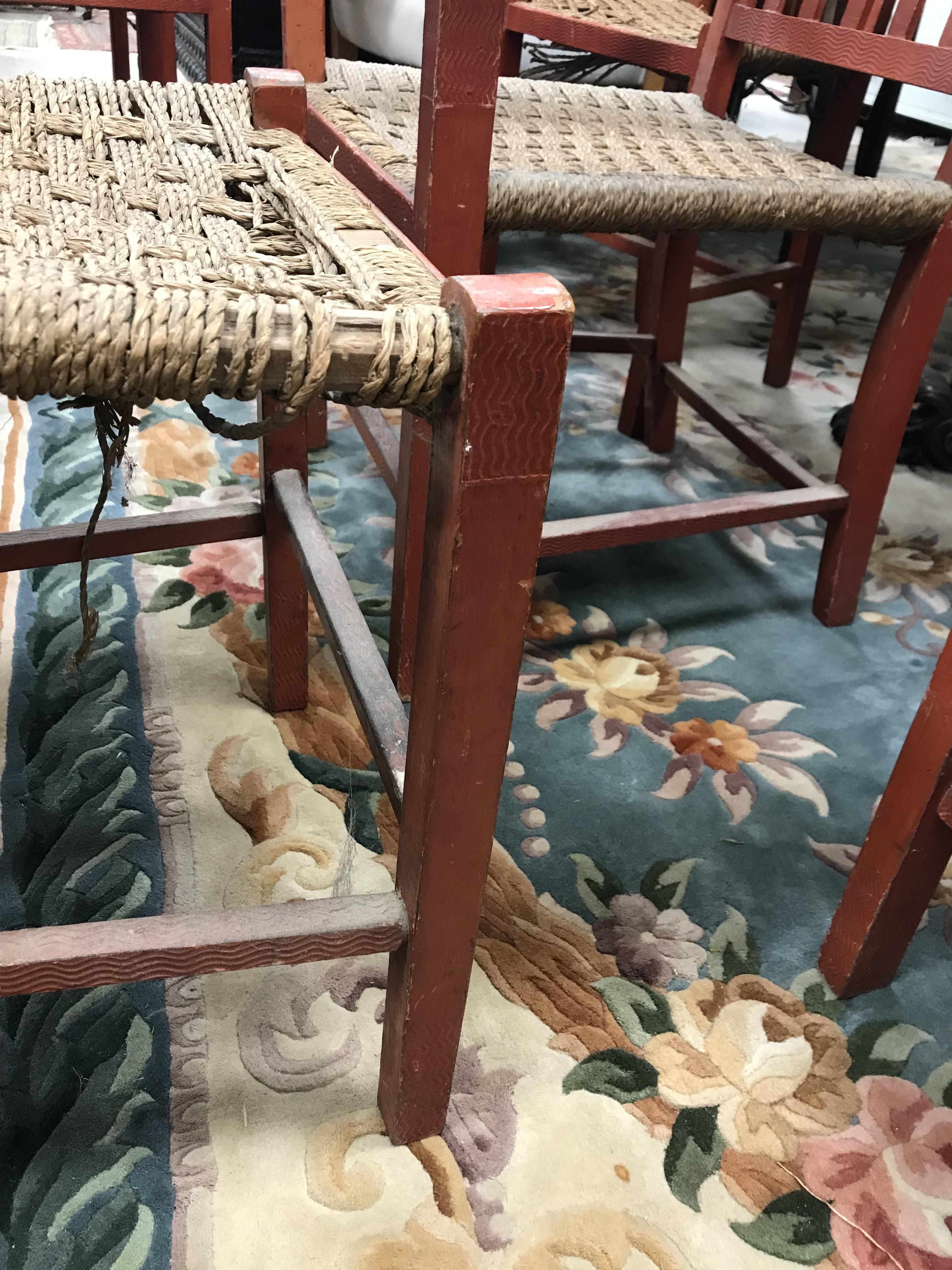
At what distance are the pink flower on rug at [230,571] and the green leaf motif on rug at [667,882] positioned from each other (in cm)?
49

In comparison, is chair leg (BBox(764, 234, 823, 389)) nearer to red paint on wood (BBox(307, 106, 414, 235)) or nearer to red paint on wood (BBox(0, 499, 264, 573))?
red paint on wood (BBox(307, 106, 414, 235))

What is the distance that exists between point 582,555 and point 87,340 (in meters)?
0.90

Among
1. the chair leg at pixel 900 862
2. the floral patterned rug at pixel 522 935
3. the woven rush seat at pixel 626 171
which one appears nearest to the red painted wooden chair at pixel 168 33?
the woven rush seat at pixel 626 171

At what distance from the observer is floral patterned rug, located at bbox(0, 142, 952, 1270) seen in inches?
23.6

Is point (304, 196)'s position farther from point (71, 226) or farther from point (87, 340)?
point (87, 340)

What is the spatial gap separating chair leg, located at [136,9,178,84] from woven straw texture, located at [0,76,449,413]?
1.65 ft

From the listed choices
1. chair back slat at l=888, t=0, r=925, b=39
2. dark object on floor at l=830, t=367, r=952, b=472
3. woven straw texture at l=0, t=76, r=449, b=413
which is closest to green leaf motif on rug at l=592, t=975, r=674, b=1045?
woven straw texture at l=0, t=76, r=449, b=413

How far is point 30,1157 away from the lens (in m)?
0.60

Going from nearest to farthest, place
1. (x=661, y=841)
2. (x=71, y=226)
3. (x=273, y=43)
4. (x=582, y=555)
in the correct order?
(x=71, y=226) → (x=661, y=841) → (x=582, y=555) → (x=273, y=43)

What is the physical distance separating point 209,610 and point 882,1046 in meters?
0.72

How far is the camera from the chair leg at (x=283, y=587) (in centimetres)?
84

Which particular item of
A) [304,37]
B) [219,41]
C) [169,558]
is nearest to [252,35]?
[219,41]

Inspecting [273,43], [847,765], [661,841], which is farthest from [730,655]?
[273,43]

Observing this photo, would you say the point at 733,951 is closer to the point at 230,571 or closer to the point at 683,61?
the point at 230,571
